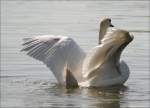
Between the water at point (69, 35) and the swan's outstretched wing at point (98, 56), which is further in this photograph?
the swan's outstretched wing at point (98, 56)

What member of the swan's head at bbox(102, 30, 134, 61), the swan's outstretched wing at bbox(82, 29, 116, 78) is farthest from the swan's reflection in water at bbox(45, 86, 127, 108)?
the swan's head at bbox(102, 30, 134, 61)

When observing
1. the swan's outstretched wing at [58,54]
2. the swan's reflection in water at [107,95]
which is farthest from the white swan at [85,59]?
the swan's reflection in water at [107,95]

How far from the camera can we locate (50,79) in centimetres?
1501

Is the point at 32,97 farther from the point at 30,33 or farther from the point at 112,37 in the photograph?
the point at 30,33

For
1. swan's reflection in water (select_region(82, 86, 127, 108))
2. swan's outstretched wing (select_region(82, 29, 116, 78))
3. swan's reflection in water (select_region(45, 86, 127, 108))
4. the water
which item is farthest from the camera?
swan's outstretched wing (select_region(82, 29, 116, 78))

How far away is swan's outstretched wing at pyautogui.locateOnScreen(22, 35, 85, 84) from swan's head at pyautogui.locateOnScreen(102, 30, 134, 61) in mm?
606

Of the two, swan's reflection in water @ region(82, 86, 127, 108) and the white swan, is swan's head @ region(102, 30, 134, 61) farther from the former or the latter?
swan's reflection in water @ region(82, 86, 127, 108)

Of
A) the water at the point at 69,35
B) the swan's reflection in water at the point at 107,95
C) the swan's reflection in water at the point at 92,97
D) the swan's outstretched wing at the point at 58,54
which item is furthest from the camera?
the swan's outstretched wing at the point at 58,54

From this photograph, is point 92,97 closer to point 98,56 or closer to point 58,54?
point 98,56

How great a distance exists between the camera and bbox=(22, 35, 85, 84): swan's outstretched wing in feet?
47.3

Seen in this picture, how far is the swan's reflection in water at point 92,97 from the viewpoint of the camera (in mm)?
12611

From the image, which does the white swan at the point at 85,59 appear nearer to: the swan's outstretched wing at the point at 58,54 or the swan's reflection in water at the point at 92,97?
the swan's outstretched wing at the point at 58,54

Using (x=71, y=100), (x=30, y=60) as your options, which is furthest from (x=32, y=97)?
(x=30, y=60)

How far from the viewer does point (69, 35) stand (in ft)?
62.8
